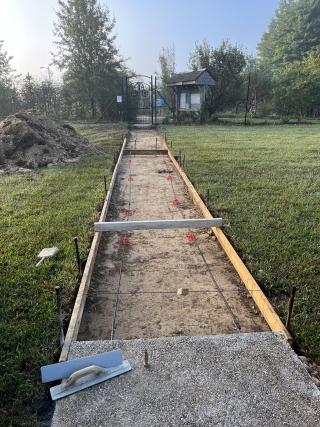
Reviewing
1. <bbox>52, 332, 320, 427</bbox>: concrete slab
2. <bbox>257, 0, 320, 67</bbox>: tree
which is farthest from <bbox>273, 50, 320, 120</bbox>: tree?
<bbox>52, 332, 320, 427</bbox>: concrete slab

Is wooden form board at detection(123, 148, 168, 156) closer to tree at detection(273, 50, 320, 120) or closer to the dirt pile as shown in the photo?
the dirt pile

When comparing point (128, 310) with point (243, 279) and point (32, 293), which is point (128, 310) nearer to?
point (32, 293)

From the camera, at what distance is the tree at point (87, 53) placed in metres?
24.3

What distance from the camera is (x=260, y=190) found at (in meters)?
6.41

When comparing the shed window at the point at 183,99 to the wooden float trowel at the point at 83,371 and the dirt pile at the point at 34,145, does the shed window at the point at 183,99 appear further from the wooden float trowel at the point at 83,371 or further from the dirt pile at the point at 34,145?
the wooden float trowel at the point at 83,371

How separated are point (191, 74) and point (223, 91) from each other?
3589 millimetres

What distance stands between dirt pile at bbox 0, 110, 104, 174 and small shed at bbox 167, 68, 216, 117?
14.1m

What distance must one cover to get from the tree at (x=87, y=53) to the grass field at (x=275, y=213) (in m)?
15.9

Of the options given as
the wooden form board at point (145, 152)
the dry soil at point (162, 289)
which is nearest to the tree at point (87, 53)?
the wooden form board at point (145, 152)

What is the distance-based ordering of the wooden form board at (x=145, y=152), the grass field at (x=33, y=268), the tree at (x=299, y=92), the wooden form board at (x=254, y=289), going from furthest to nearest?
the tree at (x=299, y=92) < the wooden form board at (x=145, y=152) < the wooden form board at (x=254, y=289) < the grass field at (x=33, y=268)

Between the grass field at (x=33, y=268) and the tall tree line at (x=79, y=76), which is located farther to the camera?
the tall tree line at (x=79, y=76)

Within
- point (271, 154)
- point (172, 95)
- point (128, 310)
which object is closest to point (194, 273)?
point (128, 310)

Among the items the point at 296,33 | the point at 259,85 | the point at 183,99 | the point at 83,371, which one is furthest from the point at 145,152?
the point at 296,33

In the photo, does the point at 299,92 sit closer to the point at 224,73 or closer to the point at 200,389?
the point at 224,73
